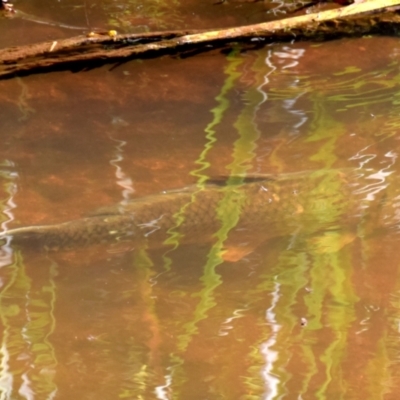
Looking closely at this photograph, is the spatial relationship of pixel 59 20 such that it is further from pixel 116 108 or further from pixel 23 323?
pixel 23 323

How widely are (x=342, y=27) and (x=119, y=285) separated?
2893 millimetres

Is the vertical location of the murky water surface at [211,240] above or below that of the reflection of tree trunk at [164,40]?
below

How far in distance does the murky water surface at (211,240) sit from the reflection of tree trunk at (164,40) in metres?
0.10

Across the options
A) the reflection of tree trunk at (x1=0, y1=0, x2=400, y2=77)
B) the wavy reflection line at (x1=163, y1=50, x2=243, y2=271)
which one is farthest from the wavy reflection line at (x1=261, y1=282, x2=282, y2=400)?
the reflection of tree trunk at (x1=0, y1=0, x2=400, y2=77)

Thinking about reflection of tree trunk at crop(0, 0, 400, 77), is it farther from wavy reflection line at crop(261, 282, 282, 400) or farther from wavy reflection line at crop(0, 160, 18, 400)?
wavy reflection line at crop(261, 282, 282, 400)

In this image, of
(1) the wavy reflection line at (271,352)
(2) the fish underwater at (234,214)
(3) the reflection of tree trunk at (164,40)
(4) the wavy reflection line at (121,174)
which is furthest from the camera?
(3) the reflection of tree trunk at (164,40)

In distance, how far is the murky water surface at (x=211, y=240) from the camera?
2658 mm

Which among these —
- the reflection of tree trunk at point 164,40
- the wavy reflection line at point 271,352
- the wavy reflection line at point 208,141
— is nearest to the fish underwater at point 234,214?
the wavy reflection line at point 208,141

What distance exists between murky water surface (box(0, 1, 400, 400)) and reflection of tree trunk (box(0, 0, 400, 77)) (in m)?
0.10

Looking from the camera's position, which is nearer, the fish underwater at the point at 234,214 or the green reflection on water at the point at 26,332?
the green reflection on water at the point at 26,332

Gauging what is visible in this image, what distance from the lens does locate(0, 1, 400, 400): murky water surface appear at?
8.72ft

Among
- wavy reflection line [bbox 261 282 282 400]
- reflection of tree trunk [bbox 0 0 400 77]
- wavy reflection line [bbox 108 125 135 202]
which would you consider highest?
reflection of tree trunk [bbox 0 0 400 77]

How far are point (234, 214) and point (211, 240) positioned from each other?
0.20 metres

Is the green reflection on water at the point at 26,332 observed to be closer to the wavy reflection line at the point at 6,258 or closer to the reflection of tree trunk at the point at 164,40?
the wavy reflection line at the point at 6,258
